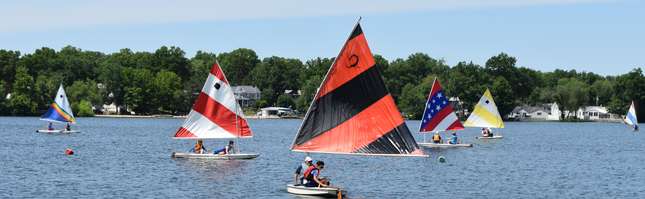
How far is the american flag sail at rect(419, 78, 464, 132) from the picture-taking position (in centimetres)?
8962

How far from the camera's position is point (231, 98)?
68062 millimetres

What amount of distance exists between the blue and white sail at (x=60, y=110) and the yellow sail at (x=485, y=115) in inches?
1756

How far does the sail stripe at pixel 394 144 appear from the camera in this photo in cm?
4175

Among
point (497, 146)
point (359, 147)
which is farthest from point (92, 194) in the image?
point (497, 146)

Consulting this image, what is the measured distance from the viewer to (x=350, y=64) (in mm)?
40375

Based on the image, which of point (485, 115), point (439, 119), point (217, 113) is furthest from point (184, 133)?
point (485, 115)

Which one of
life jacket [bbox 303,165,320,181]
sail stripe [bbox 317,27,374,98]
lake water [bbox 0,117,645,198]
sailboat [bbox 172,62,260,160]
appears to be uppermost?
sail stripe [bbox 317,27,374,98]

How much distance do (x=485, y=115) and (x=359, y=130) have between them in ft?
236

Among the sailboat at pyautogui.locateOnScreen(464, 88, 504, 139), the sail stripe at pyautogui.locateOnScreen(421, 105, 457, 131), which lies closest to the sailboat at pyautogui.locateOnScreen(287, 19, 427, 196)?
the sail stripe at pyautogui.locateOnScreen(421, 105, 457, 131)

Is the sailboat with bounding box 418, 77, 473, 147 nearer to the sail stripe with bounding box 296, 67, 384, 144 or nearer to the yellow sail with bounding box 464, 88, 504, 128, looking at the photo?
the yellow sail with bounding box 464, 88, 504, 128

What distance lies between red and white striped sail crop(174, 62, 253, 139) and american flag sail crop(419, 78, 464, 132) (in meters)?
25.9

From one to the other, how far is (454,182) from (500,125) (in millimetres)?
57783

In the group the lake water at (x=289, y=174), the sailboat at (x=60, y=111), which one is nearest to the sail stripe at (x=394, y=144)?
the lake water at (x=289, y=174)

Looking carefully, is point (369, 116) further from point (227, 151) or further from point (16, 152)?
point (16, 152)
